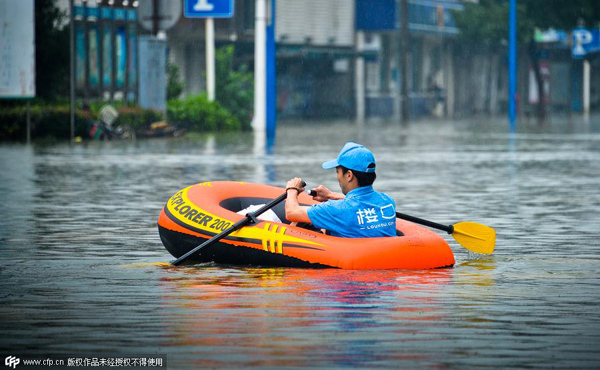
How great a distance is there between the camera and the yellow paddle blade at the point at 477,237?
1130cm

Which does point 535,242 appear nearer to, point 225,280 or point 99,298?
point 225,280

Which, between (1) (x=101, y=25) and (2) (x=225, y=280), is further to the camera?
(1) (x=101, y=25)

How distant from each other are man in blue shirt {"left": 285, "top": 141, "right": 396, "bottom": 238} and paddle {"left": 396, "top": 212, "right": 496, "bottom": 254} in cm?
87

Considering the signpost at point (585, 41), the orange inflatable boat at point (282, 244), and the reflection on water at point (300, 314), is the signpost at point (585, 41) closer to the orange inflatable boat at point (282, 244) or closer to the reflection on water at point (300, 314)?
the orange inflatable boat at point (282, 244)

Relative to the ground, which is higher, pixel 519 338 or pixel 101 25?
pixel 101 25

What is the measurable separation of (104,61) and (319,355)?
1238 inches

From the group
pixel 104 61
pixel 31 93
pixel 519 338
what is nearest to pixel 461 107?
pixel 104 61

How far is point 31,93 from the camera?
3120cm

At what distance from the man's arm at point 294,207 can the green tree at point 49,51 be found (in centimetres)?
2482

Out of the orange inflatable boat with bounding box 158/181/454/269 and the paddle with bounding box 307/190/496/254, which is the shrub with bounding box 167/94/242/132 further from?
the orange inflatable boat with bounding box 158/181/454/269

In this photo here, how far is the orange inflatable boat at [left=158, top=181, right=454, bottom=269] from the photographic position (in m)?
10.1

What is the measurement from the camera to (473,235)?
11406 mm

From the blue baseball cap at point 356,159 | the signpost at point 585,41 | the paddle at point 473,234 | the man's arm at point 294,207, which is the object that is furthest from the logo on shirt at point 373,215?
the signpost at point 585,41

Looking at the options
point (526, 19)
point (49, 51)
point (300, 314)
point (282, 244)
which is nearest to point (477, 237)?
point (282, 244)
